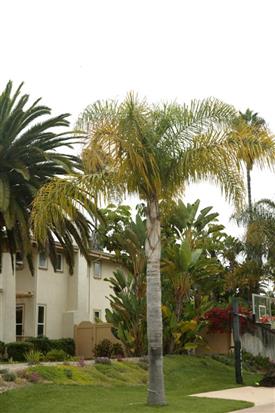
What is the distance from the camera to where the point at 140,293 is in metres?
26.3

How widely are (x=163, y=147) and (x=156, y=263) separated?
9.32ft

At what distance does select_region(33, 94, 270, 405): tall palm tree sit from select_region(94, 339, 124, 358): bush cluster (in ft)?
38.3

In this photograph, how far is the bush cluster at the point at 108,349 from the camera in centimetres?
2753

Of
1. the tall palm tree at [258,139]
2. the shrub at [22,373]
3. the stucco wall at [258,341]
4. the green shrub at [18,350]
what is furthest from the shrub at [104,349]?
the tall palm tree at [258,139]

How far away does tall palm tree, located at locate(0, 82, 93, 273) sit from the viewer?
25.3m

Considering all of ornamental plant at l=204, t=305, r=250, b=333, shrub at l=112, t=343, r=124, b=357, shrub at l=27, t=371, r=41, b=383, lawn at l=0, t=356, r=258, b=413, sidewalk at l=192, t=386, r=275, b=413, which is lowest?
sidewalk at l=192, t=386, r=275, b=413

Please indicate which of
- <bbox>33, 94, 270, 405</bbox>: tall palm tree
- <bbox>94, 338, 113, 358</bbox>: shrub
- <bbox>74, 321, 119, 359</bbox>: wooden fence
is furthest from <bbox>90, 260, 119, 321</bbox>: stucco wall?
<bbox>33, 94, 270, 405</bbox>: tall palm tree

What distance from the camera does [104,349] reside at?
28.5m

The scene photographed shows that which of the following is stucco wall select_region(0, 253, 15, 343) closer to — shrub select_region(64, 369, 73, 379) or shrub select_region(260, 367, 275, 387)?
shrub select_region(64, 369, 73, 379)

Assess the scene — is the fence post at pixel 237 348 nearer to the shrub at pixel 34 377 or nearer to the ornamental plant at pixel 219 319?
the ornamental plant at pixel 219 319

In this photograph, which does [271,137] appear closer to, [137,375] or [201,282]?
[137,375]

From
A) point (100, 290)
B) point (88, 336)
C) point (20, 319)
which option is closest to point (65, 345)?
point (88, 336)

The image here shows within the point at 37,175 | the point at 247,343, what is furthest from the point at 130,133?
the point at 247,343

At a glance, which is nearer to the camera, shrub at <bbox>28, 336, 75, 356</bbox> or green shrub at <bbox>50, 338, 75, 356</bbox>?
shrub at <bbox>28, 336, 75, 356</bbox>
